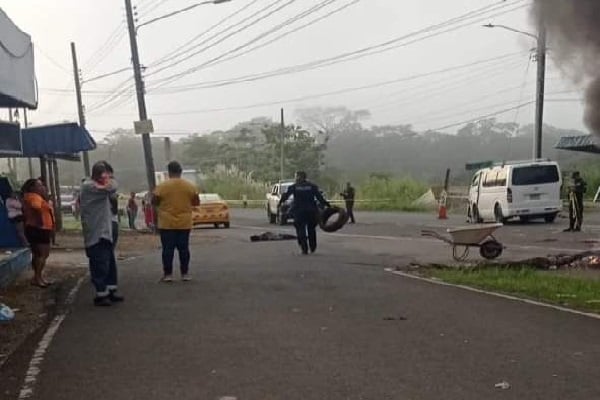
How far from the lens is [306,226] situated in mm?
16750

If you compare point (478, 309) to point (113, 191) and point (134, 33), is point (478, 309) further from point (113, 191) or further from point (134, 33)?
point (134, 33)

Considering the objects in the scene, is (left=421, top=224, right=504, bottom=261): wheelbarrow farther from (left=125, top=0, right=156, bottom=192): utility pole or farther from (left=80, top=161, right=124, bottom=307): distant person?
(left=125, top=0, right=156, bottom=192): utility pole

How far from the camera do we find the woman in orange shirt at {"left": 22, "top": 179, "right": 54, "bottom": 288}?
1186 centimetres

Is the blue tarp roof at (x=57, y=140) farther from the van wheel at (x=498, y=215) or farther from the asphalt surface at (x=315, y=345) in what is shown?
the van wheel at (x=498, y=215)

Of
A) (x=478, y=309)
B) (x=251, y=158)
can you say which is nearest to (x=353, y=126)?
(x=251, y=158)

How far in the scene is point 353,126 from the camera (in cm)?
11250

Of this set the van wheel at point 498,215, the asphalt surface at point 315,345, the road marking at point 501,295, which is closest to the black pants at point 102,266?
the asphalt surface at point 315,345

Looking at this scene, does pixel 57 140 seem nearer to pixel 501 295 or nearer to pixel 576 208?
pixel 576 208

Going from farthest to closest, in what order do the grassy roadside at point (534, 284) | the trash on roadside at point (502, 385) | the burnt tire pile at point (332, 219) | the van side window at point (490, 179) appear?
1. the van side window at point (490, 179)
2. the burnt tire pile at point (332, 219)
3. the grassy roadside at point (534, 284)
4. the trash on roadside at point (502, 385)

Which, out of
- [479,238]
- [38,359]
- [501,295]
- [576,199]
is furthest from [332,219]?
[38,359]

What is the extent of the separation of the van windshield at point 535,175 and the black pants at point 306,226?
1195 cm

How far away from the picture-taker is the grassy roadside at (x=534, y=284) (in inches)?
382

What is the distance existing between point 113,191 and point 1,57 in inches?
84.7

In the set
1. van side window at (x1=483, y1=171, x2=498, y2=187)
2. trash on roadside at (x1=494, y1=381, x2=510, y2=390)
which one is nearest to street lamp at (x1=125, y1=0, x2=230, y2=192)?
van side window at (x1=483, y1=171, x2=498, y2=187)
